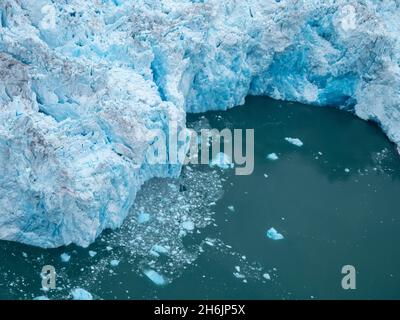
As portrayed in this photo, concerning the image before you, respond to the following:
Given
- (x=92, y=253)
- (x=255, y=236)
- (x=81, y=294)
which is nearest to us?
(x=81, y=294)

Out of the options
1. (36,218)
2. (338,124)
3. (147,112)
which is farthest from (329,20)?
(36,218)

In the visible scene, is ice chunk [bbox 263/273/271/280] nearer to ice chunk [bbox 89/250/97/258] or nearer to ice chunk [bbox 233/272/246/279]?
ice chunk [bbox 233/272/246/279]

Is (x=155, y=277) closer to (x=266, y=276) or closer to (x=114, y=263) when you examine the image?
(x=114, y=263)

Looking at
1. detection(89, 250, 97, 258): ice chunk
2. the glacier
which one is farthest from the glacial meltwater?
the glacier

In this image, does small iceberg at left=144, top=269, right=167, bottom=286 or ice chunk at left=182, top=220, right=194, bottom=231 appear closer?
small iceberg at left=144, top=269, right=167, bottom=286

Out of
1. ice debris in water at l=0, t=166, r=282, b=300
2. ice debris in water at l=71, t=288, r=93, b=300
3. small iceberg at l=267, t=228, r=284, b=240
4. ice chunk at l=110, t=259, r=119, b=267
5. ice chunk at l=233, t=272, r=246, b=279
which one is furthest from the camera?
small iceberg at l=267, t=228, r=284, b=240

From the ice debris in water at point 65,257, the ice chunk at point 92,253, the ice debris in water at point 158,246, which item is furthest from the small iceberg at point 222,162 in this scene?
the ice debris in water at point 65,257

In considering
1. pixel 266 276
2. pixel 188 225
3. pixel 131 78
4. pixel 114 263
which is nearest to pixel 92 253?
pixel 114 263
